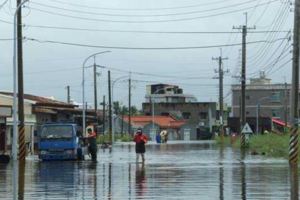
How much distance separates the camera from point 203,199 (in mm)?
18672

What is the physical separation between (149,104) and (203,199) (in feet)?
536

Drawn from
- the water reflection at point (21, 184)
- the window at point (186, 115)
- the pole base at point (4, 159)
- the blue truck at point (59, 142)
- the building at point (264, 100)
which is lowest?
the pole base at point (4, 159)

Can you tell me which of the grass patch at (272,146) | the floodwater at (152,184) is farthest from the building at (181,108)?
the floodwater at (152,184)

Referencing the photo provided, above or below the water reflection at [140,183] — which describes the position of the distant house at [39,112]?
above

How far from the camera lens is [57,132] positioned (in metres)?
42.3

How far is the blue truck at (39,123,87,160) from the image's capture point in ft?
137

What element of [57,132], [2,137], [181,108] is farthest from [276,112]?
[57,132]

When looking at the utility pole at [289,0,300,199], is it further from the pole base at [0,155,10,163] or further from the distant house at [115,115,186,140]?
the distant house at [115,115,186,140]

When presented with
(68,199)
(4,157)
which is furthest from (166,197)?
(4,157)

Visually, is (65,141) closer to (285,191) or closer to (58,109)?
(285,191)

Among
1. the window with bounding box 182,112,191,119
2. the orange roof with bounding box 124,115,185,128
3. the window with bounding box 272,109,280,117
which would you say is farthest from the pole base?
the window with bounding box 182,112,191,119

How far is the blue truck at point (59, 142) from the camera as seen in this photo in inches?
1642

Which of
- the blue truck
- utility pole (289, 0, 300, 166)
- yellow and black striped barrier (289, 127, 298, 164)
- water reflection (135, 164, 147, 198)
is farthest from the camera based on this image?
the blue truck

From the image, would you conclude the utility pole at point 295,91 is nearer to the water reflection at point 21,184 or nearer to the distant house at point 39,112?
the water reflection at point 21,184
